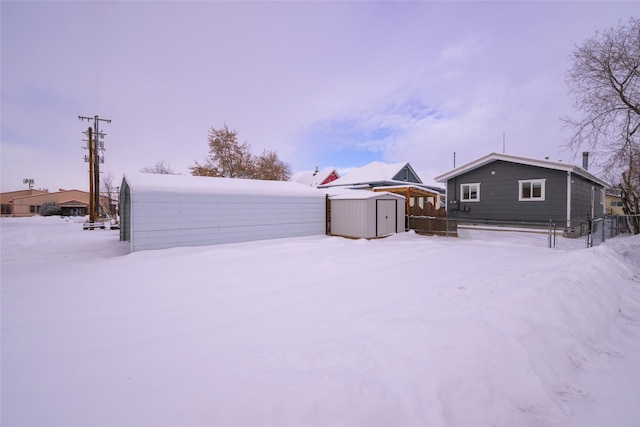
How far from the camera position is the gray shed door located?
1218 centimetres

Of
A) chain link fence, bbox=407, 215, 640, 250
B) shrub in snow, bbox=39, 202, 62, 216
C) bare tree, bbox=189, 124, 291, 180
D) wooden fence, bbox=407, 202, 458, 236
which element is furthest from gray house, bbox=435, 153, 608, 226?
shrub in snow, bbox=39, 202, 62, 216

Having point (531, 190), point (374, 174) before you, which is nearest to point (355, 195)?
point (531, 190)

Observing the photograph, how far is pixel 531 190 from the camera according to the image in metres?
13.9

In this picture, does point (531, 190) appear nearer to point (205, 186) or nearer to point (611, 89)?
point (611, 89)

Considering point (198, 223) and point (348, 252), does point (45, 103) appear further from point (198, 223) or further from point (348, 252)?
point (348, 252)

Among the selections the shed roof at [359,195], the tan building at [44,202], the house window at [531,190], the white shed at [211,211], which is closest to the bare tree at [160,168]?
the tan building at [44,202]

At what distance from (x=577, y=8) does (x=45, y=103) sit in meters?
25.4

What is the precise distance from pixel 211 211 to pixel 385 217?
751cm

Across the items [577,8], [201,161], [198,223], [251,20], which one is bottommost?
[198,223]

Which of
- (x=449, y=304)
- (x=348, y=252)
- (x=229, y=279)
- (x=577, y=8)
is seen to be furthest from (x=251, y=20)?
(x=449, y=304)

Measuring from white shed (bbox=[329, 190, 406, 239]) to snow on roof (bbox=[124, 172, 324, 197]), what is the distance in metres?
1.31

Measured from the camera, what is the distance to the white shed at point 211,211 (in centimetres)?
856

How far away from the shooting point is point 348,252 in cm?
895

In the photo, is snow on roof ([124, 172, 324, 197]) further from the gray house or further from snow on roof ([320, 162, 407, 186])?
snow on roof ([320, 162, 407, 186])
